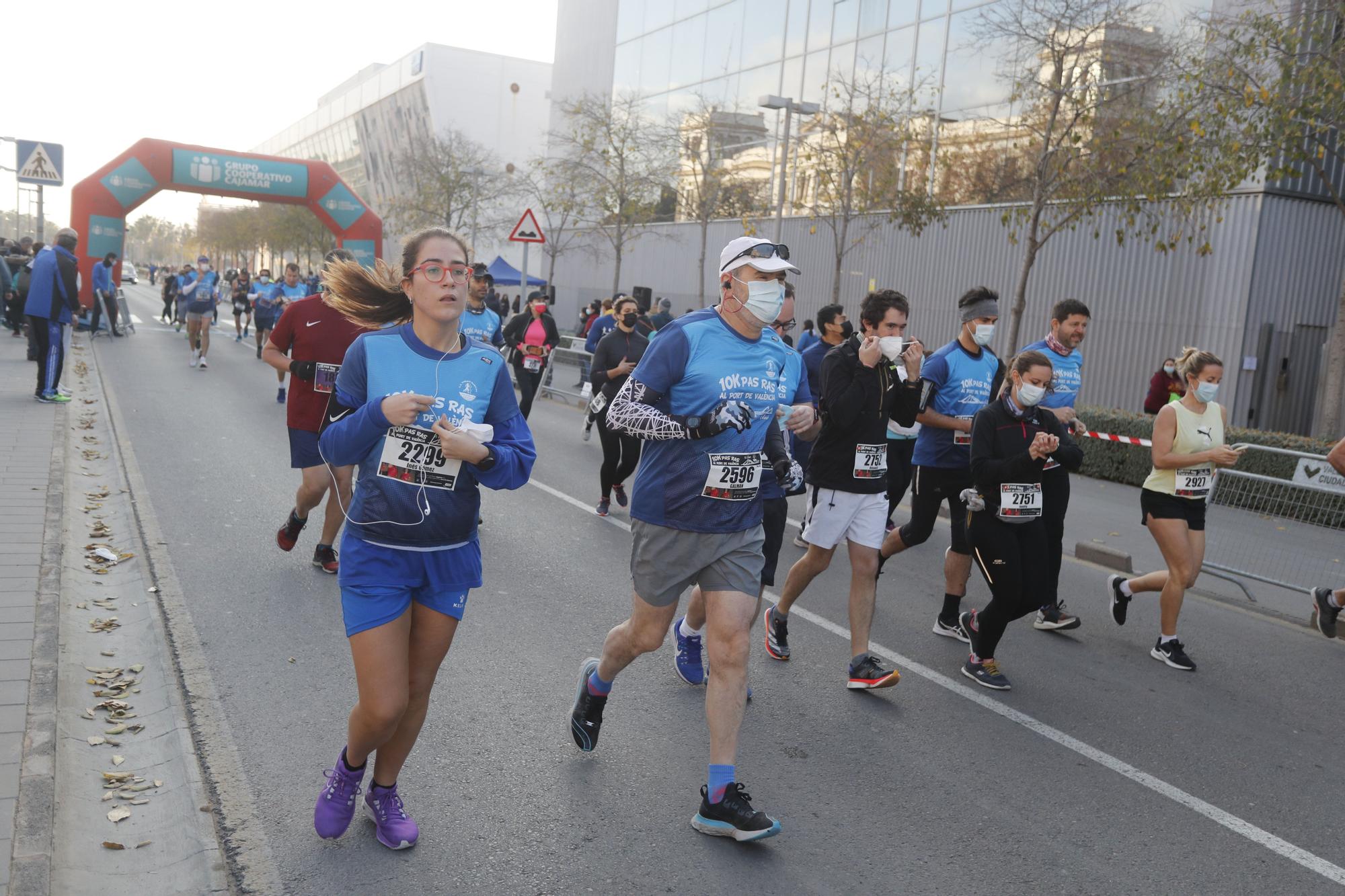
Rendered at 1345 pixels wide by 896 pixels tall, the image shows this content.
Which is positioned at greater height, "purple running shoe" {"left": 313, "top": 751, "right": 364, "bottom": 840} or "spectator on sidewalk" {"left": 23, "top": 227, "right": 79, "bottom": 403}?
"spectator on sidewalk" {"left": 23, "top": 227, "right": 79, "bottom": 403}

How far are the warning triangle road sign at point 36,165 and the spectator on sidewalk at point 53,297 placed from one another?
8.13 metres

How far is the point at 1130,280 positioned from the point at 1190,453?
15.2 meters

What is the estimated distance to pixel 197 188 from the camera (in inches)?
1265

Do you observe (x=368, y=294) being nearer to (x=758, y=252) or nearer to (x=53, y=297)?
(x=758, y=252)

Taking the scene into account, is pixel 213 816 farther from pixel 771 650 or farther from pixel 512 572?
pixel 512 572

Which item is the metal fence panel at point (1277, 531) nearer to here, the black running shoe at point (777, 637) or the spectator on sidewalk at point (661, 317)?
the black running shoe at point (777, 637)

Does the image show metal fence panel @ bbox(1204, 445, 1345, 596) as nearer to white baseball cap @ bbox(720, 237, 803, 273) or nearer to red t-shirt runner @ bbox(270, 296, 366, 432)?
white baseball cap @ bbox(720, 237, 803, 273)

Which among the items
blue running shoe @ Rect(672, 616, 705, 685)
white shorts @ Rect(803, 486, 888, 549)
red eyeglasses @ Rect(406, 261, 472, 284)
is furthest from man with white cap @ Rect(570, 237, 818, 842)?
white shorts @ Rect(803, 486, 888, 549)

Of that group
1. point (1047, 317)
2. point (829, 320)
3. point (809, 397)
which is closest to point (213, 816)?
point (809, 397)

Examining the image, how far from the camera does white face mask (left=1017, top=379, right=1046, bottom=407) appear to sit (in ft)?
18.8

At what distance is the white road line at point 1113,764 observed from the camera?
13.4ft

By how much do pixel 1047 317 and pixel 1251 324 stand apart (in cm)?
396

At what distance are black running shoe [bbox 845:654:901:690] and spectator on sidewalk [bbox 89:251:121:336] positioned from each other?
963 inches

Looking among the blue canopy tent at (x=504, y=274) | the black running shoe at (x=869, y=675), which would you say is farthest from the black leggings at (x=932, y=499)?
the blue canopy tent at (x=504, y=274)
